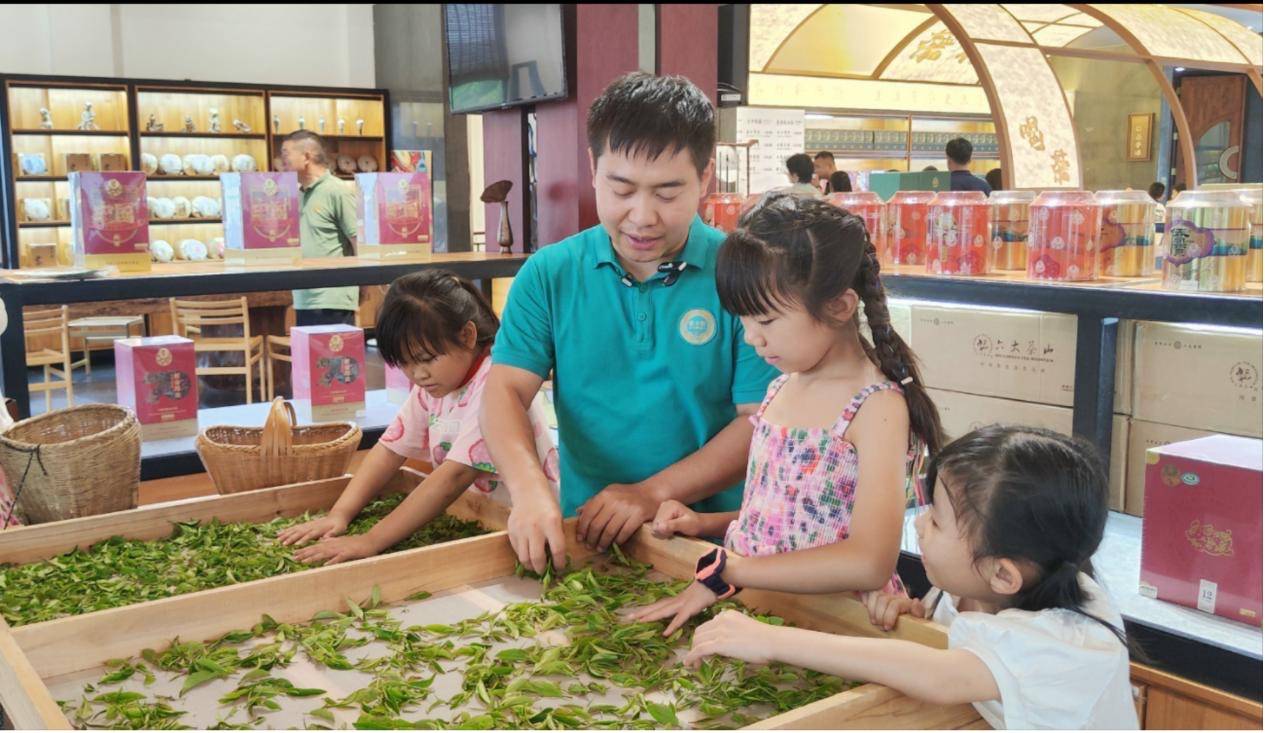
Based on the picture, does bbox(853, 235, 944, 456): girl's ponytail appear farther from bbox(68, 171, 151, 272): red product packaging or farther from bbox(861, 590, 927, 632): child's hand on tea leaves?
bbox(68, 171, 151, 272): red product packaging

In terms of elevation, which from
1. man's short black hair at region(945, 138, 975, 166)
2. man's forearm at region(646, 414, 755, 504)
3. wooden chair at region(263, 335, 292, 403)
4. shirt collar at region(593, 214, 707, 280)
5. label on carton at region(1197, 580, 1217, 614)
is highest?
man's short black hair at region(945, 138, 975, 166)

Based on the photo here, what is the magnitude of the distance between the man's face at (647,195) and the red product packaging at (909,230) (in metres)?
1.38

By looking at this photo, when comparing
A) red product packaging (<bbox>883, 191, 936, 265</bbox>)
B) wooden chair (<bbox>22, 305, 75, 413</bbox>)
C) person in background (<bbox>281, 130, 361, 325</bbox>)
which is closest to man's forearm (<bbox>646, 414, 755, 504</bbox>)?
red product packaging (<bbox>883, 191, 936, 265</bbox>)

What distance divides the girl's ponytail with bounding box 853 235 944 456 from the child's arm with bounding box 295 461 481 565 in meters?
0.82

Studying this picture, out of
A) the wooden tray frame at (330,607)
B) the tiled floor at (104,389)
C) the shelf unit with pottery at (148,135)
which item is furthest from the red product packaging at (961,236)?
the shelf unit with pottery at (148,135)

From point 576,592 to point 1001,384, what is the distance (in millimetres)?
1606

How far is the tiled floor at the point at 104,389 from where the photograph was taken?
799 cm

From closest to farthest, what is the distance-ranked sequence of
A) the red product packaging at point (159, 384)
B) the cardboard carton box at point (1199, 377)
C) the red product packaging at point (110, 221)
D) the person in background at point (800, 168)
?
the cardboard carton box at point (1199, 377) → the red product packaging at point (110, 221) → the red product packaging at point (159, 384) → the person in background at point (800, 168)

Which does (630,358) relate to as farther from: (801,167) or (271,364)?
(271,364)

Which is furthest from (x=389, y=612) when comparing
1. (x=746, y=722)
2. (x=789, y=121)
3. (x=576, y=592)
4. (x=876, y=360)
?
(x=789, y=121)

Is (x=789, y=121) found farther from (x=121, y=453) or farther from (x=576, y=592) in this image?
(x=576, y=592)

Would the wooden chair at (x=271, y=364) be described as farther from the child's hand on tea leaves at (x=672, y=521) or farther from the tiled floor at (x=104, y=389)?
the child's hand on tea leaves at (x=672, y=521)

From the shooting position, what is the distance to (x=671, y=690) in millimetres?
1300

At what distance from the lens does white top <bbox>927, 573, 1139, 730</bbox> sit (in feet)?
3.83
